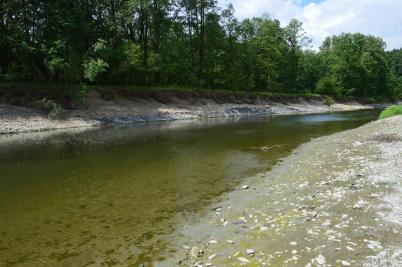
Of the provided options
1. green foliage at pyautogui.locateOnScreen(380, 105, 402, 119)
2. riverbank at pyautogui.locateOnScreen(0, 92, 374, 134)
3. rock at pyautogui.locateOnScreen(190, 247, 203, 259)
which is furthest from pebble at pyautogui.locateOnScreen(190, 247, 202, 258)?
green foliage at pyautogui.locateOnScreen(380, 105, 402, 119)

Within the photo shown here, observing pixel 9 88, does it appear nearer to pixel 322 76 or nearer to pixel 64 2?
pixel 64 2

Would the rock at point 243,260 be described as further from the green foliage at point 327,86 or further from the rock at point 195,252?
the green foliage at point 327,86

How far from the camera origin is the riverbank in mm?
38906

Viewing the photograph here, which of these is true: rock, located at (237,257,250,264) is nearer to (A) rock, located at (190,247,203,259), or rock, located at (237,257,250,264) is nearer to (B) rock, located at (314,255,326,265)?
(A) rock, located at (190,247,203,259)

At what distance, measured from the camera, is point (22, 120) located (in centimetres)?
3822

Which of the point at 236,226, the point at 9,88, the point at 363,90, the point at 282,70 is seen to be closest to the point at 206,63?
the point at 282,70

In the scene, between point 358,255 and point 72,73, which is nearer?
point 358,255

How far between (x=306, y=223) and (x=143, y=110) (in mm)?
43712

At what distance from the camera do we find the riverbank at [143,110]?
128 feet

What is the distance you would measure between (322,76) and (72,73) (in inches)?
3182

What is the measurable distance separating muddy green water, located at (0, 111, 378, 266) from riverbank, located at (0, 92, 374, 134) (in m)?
13.0

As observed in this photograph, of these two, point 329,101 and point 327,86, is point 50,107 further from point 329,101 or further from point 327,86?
point 327,86

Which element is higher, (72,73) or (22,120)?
(72,73)

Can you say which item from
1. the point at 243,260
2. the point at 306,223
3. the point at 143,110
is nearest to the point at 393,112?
the point at 143,110
